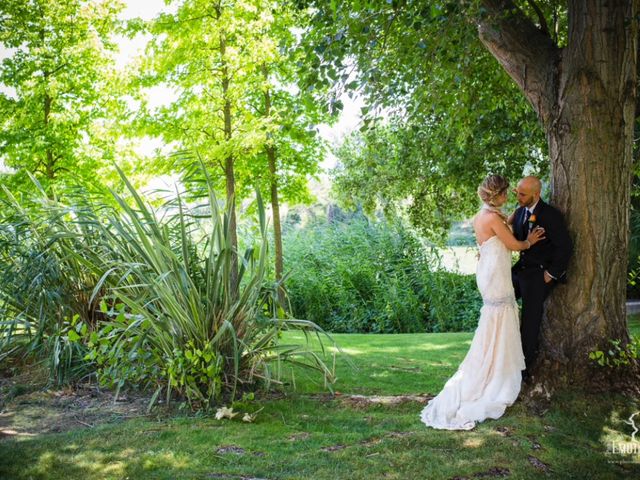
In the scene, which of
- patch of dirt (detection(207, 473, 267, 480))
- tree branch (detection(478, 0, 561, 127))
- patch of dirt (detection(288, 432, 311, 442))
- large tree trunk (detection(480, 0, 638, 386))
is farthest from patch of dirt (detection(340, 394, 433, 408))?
tree branch (detection(478, 0, 561, 127))

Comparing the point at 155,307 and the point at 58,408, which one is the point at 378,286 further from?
the point at 58,408

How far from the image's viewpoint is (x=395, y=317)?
13.2 meters

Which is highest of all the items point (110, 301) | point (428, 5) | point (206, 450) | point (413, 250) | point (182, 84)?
point (182, 84)

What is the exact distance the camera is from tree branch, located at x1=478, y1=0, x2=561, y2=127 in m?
5.53

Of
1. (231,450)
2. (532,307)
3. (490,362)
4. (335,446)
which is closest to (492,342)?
(490,362)

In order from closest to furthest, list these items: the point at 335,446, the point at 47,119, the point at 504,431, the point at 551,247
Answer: the point at 335,446 < the point at 504,431 < the point at 551,247 < the point at 47,119

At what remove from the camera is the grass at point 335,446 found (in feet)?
13.8

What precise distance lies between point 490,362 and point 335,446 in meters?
1.62

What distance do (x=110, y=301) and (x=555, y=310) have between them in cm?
463

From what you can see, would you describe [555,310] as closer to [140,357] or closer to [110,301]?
[140,357]

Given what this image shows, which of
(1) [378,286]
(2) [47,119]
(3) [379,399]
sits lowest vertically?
(3) [379,399]

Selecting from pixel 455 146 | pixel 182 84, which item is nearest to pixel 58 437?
pixel 455 146

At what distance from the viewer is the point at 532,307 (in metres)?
5.45

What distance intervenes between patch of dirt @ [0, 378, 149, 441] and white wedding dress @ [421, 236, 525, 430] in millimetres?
2649
